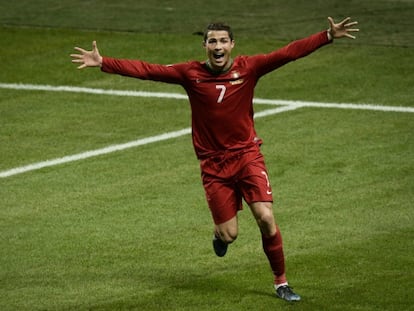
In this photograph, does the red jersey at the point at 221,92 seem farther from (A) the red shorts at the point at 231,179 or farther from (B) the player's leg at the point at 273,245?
(B) the player's leg at the point at 273,245

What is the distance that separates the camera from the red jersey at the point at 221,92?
39.5 ft

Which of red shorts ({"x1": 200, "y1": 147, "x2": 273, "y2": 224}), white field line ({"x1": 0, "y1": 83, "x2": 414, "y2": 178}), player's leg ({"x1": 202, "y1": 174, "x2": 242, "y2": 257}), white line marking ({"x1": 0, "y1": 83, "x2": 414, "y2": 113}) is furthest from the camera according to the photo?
white line marking ({"x1": 0, "y1": 83, "x2": 414, "y2": 113})

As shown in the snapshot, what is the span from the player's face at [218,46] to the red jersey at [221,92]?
0.16 metres

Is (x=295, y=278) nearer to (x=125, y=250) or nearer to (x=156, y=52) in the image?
(x=125, y=250)

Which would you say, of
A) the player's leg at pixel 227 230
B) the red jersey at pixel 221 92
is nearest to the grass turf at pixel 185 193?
the player's leg at pixel 227 230

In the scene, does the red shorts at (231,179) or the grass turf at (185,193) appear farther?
the grass turf at (185,193)

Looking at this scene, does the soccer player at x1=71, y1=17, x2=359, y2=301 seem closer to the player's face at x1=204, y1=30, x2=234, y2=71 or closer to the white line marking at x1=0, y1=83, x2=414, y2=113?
the player's face at x1=204, y1=30, x2=234, y2=71

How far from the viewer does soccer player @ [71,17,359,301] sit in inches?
469

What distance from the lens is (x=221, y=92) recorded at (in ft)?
39.6

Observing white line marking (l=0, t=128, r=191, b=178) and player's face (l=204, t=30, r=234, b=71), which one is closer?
player's face (l=204, t=30, r=234, b=71)

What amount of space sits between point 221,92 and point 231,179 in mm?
816

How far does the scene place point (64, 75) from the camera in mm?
22297

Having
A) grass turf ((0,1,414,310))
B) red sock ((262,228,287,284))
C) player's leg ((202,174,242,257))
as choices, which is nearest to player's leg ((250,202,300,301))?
red sock ((262,228,287,284))

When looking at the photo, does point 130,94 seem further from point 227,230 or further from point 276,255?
point 276,255
